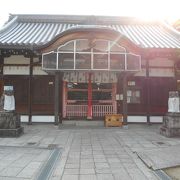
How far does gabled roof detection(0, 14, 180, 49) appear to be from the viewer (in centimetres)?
1397

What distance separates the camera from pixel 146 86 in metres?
14.5

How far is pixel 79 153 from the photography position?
7902 mm

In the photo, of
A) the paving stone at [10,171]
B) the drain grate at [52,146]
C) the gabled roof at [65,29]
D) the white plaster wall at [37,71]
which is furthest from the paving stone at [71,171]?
the white plaster wall at [37,71]

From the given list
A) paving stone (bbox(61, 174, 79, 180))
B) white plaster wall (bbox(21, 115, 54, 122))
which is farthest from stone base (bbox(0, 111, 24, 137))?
paving stone (bbox(61, 174, 79, 180))

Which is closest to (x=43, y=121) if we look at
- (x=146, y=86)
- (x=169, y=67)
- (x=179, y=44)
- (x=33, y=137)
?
(x=33, y=137)

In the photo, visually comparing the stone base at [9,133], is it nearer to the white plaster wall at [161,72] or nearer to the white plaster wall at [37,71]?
the white plaster wall at [37,71]

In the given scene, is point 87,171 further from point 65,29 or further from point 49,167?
point 65,29

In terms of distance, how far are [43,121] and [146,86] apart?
6451 mm

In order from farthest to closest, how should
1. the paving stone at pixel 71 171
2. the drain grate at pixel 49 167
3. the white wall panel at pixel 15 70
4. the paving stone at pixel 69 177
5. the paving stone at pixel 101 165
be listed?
the white wall panel at pixel 15 70 < the paving stone at pixel 101 165 < the paving stone at pixel 71 171 < the drain grate at pixel 49 167 < the paving stone at pixel 69 177

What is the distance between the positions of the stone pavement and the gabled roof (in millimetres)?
4963

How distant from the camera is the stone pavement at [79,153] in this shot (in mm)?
5941

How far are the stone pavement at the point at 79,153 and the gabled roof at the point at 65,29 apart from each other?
496 cm

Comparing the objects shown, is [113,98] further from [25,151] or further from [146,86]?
[25,151]

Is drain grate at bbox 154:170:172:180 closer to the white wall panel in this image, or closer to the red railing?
the red railing
